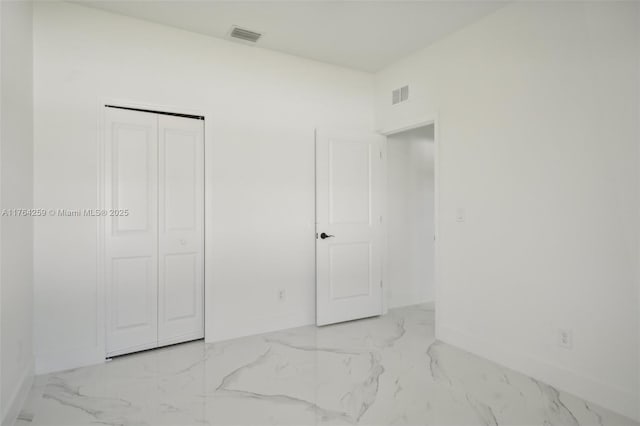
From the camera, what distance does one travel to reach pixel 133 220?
123 inches

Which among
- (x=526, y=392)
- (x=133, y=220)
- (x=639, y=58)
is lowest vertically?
(x=526, y=392)

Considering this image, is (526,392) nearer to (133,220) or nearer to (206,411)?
(206,411)

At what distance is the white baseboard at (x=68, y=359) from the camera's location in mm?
2754

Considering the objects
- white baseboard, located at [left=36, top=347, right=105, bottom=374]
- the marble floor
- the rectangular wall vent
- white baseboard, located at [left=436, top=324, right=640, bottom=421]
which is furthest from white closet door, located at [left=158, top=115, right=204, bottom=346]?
white baseboard, located at [left=436, top=324, right=640, bottom=421]

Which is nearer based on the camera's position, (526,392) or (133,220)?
(526,392)

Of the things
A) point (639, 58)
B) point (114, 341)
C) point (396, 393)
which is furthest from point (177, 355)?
point (639, 58)

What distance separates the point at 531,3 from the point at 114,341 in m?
4.10

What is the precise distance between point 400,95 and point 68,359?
3783 millimetres

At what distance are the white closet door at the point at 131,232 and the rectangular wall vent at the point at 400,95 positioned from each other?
239 centimetres

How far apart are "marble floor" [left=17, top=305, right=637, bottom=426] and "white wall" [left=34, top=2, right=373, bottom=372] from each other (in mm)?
393

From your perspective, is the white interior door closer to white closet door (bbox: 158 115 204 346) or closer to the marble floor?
the marble floor

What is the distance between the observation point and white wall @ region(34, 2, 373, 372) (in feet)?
9.21

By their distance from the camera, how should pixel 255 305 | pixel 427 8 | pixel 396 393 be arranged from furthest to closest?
pixel 255 305 < pixel 427 8 < pixel 396 393

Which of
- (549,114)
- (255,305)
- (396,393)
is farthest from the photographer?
(255,305)
